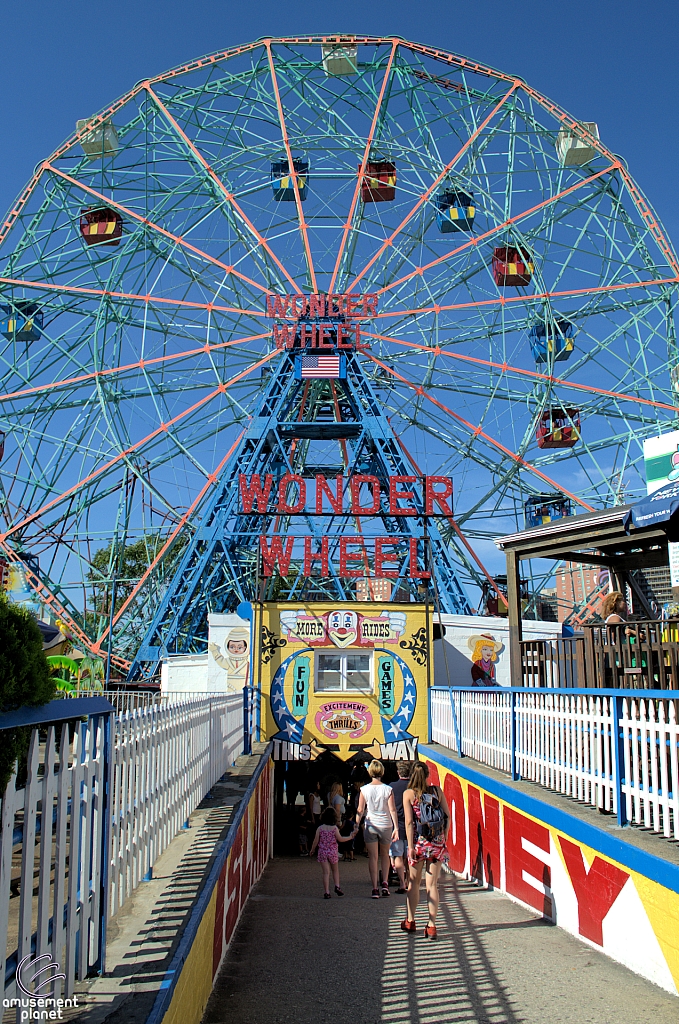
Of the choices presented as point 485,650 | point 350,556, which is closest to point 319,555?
point 350,556

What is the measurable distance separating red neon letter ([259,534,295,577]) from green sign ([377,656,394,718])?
225 inches

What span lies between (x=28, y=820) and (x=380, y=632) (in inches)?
516

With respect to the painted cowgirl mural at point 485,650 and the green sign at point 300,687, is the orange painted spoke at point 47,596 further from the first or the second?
the green sign at point 300,687

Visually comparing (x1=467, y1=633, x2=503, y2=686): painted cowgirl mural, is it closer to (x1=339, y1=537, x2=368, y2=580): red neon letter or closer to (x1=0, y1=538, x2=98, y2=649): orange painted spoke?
(x1=339, y1=537, x2=368, y2=580): red neon letter

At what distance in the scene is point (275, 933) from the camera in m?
6.57

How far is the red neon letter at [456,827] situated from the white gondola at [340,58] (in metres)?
23.2

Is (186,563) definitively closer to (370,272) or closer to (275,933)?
(370,272)

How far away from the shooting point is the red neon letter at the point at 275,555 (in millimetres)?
20844

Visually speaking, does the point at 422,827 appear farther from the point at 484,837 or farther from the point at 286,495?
the point at 286,495

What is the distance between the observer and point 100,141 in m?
27.0

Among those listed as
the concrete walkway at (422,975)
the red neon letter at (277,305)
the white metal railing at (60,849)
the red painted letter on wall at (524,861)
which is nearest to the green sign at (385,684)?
the red painted letter on wall at (524,861)

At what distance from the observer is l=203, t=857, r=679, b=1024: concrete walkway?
4.55 metres

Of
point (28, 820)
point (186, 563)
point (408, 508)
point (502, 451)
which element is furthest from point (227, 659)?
point (28, 820)

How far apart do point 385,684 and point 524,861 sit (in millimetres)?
7965
